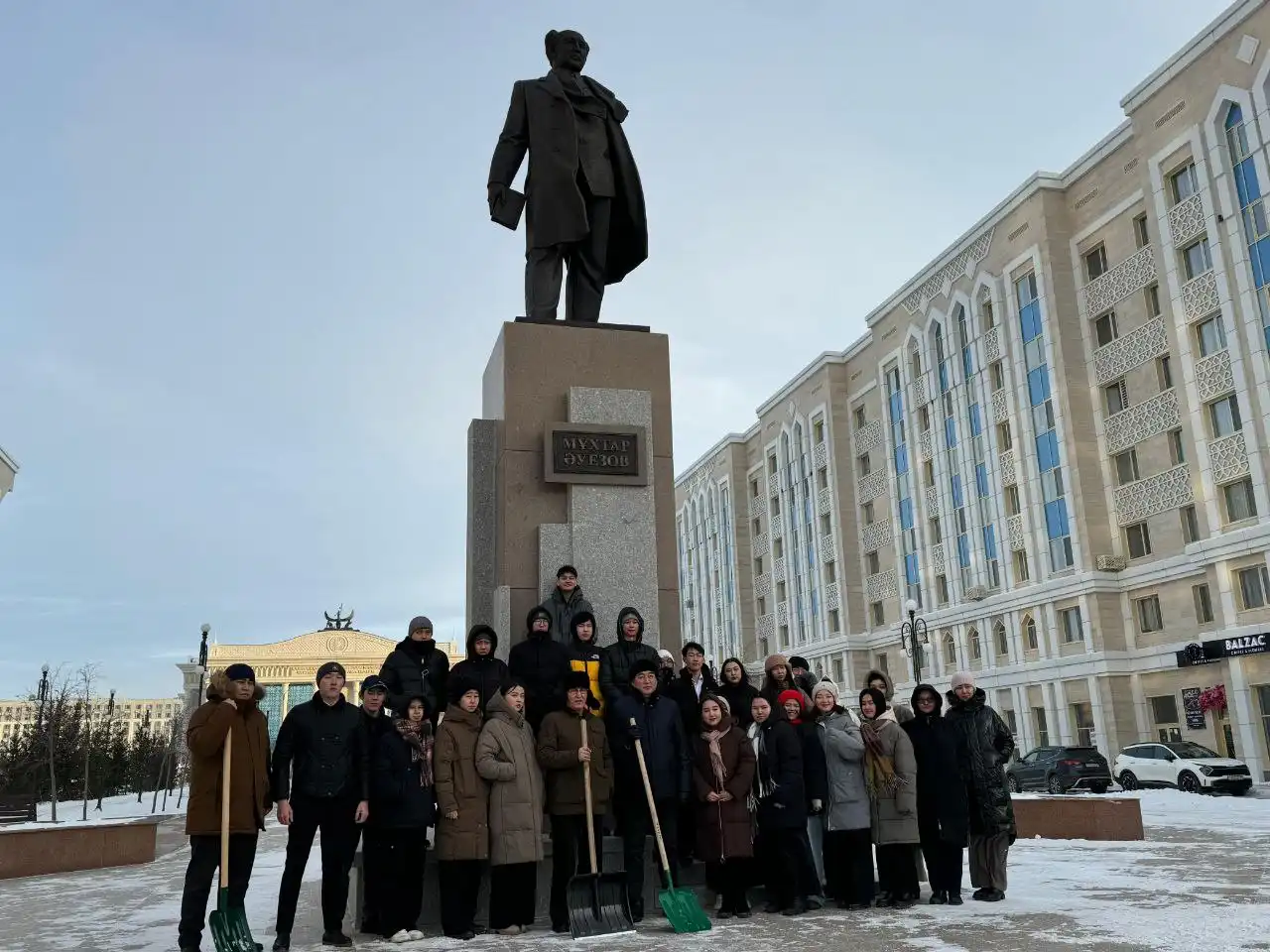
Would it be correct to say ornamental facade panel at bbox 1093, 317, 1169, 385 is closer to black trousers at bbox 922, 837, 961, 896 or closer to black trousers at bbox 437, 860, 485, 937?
black trousers at bbox 922, 837, 961, 896

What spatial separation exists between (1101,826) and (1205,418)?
22.9 metres

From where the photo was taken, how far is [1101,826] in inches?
497

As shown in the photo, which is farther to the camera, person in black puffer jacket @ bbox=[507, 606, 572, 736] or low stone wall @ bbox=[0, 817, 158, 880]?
low stone wall @ bbox=[0, 817, 158, 880]

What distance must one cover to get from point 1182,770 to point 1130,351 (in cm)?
1501

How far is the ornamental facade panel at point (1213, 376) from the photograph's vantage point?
101ft

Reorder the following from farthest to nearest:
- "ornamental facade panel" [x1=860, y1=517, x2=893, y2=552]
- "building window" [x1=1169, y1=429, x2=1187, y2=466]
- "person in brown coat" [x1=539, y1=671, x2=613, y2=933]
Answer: "ornamental facade panel" [x1=860, y1=517, x2=893, y2=552] < "building window" [x1=1169, y1=429, x2=1187, y2=466] < "person in brown coat" [x1=539, y1=671, x2=613, y2=933]

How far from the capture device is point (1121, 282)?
3556 cm

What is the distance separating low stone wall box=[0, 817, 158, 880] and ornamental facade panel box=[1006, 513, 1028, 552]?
3268 centimetres

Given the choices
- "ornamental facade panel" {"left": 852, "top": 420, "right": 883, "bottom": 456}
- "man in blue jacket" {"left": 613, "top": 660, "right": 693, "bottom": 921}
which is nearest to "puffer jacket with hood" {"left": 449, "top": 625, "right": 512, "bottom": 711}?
"man in blue jacket" {"left": 613, "top": 660, "right": 693, "bottom": 921}

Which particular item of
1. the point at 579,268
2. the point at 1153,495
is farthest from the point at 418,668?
the point at 1153,495

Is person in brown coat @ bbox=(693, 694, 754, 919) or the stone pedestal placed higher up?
the stone pedestal

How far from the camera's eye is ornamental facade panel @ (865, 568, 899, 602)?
162ft

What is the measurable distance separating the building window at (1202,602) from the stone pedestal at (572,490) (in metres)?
29.0

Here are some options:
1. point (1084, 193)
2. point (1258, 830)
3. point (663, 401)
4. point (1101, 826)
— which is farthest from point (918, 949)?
point (1084, 193)
